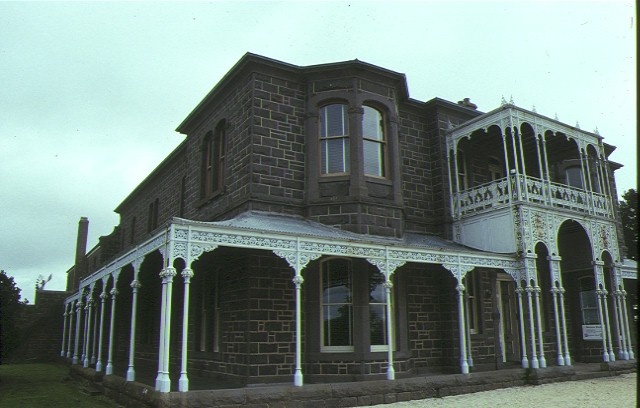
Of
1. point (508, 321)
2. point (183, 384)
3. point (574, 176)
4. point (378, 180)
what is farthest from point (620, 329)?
point (183, 384)

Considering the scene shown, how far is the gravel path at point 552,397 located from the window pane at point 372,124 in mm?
6569

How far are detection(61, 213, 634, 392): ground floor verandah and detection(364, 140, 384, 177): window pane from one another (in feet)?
6.11

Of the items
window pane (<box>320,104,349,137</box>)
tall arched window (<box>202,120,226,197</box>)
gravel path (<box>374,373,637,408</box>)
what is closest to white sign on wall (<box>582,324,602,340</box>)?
gravel path (<box>374,373,637,408</box>)

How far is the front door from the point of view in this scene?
52.3 ft

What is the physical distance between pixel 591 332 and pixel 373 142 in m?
9.68

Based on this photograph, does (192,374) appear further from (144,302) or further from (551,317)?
(551,317)

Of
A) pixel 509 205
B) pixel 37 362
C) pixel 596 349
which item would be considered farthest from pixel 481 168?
pixel 37 362

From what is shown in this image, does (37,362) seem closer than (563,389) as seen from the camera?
No

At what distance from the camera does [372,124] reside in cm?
1434

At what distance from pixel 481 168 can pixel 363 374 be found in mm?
8416

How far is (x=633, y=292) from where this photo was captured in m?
21.8

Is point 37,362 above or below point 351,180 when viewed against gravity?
below

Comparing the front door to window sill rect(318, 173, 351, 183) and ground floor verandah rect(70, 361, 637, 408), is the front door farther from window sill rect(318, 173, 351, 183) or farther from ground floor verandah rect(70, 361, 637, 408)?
window sill rect(318, 173, 351, 183)

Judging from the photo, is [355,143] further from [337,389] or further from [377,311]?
[337,389]
